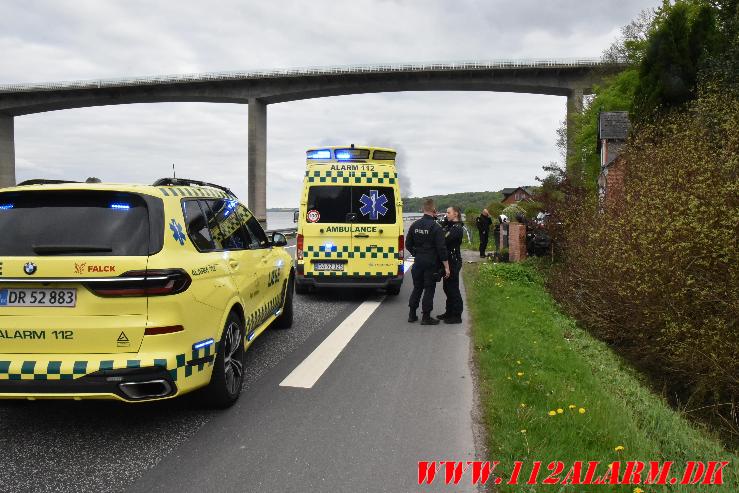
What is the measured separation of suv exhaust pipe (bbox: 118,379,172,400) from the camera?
3258 millimetres

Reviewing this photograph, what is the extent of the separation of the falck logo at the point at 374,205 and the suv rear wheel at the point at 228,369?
16.2ft

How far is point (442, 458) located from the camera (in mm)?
3312

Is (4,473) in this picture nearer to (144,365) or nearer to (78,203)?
(144,365)

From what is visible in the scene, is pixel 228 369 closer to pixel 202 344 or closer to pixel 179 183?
pixel 202 344

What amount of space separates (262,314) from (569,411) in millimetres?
3092

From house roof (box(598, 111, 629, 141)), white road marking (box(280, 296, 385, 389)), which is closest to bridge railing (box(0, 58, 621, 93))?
house roof (box(598, 111, 629, 141))

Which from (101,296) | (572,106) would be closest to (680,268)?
(101,296)

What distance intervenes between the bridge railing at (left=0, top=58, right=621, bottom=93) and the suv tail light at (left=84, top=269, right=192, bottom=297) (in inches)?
1724

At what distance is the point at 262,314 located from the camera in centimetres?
551

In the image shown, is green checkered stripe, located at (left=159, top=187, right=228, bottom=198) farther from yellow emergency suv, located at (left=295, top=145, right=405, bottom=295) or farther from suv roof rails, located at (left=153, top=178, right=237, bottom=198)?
yellow emergency suv, located at (left=295, top=145, right=405, bottom=295)

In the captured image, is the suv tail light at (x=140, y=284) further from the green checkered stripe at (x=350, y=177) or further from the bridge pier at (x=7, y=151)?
the bridge pier at (x=7, y=151)

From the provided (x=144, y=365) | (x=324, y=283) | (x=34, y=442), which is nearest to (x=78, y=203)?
(x=144, y=365)

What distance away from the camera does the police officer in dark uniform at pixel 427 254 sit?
7.46m

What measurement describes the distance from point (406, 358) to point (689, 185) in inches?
152
